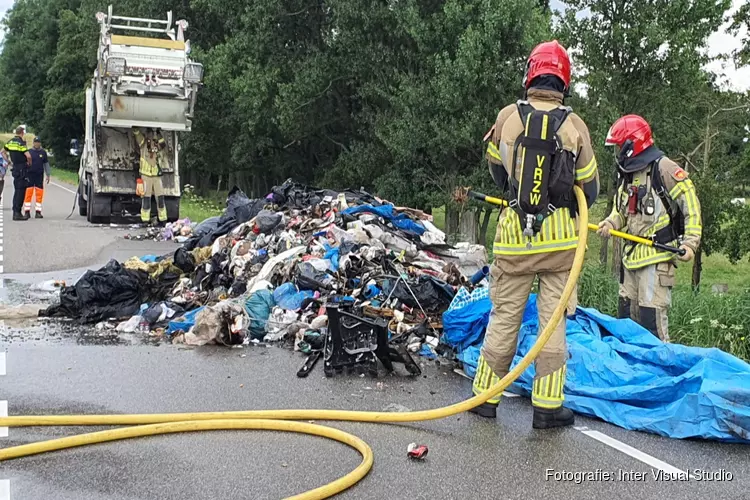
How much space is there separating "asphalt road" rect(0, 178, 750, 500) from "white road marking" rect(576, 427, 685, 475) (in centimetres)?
1

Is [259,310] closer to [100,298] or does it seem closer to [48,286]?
[100,298]

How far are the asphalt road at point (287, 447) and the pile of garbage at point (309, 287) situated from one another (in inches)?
13.0

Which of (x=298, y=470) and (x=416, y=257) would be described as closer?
(x=298, y=470)

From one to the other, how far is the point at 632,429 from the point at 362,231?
4.62 meters

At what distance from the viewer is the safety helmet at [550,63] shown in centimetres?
468

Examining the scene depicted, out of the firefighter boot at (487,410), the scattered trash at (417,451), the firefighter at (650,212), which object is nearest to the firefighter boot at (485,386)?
the firefighter boot at (487,410)

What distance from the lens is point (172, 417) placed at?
4.62 metres

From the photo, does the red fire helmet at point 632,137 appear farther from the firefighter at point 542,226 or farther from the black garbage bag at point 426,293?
the black garbage bag at point 426,293

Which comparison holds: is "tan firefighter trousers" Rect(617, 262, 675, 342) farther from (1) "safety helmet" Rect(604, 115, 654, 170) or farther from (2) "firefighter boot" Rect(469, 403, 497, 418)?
(2) "firefighter boot" Rect(469, 403, 497, 418)

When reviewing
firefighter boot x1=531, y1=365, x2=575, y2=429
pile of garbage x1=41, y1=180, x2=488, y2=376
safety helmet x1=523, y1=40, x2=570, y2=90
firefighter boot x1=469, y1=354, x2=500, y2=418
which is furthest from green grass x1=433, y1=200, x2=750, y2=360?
safety helmet x1=523, y1=40, x2=570, y2=90

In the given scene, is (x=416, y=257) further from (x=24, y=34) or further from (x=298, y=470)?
(x=24, y=34)

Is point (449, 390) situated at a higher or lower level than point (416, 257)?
lower

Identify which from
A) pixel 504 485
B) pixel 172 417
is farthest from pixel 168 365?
pixel 504 485

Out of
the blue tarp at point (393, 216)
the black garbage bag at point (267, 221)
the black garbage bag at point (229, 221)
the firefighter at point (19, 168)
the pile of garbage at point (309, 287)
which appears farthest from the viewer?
the firefighter at point (19, 168)
